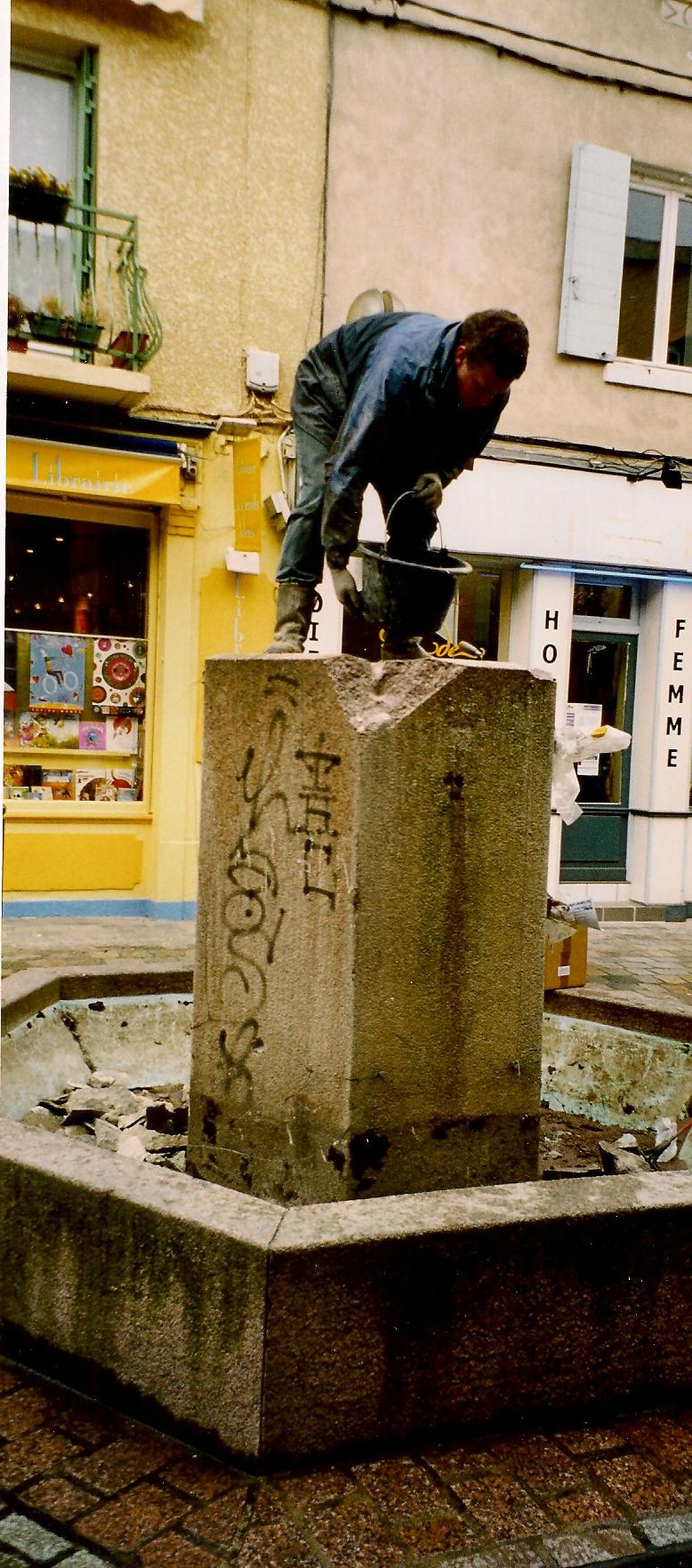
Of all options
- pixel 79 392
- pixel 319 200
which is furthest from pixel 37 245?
pixel 319 200

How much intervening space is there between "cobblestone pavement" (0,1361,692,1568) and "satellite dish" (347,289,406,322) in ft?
26.0

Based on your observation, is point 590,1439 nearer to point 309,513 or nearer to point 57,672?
point 309,513

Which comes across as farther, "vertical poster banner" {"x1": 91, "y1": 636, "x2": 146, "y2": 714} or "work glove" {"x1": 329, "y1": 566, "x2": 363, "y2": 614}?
"vertical poster banner" {"x1": 91, "y1": 636, "x2": 146, "y2": 714}

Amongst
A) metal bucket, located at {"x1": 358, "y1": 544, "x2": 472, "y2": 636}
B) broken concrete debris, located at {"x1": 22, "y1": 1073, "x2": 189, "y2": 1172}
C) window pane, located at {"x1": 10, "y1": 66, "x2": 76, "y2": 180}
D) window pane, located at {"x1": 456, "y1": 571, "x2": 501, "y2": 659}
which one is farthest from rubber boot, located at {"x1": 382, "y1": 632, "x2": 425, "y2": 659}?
window pane, located at {"x1": 456, "y1": 571, "x2": 501, "y2": 659}

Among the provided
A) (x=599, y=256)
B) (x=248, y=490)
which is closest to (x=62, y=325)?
(x=248, y=490)

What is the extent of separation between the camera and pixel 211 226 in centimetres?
888

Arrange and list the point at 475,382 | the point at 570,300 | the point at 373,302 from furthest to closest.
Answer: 1. the point at 570,300
2. the point at 373,302
3. the point at 475,382

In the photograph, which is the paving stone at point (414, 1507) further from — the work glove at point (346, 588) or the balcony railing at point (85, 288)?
the balcony railing at point (85, 288)

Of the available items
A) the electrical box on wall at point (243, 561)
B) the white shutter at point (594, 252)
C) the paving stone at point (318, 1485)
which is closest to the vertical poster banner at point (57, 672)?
the electrical box on wall at point (243, 561)

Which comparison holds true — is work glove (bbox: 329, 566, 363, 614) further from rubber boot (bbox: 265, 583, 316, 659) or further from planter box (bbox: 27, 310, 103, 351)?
planter box (bbox: 27, 310, 103, 351)

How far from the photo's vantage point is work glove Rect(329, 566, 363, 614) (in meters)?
2.93

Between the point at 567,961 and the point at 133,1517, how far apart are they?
13.2 ft

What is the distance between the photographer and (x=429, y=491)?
2.88 meters

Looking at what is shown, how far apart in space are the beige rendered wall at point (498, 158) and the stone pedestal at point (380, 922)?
7462mm
